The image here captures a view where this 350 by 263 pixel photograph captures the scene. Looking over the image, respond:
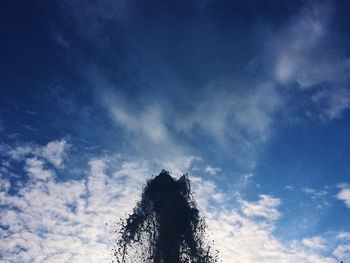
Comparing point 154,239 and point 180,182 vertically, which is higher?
point 180,182

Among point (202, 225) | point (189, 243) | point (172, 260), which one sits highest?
point (202, 225)

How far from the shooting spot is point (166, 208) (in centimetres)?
2914

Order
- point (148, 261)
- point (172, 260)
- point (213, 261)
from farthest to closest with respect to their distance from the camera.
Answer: point (213, 261), point (148, 261), point (172, 260)

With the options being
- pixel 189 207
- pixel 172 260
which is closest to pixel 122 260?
pixel 172 260

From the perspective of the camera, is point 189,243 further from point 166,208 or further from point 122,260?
point 122,260

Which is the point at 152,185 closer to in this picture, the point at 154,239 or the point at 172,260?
the point at 154,239

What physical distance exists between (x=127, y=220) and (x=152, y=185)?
4.14m

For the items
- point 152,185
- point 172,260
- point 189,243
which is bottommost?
point 172,260

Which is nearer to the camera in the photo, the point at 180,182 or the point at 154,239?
the point at 154,239

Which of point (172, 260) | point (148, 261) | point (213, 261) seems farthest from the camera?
point (213, 261)

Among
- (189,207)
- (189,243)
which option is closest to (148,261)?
(189,243)

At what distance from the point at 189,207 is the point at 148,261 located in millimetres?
5960

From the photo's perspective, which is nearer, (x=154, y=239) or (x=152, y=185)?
(x=154, y=239)

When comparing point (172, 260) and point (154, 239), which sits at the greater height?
point (154, 239)
